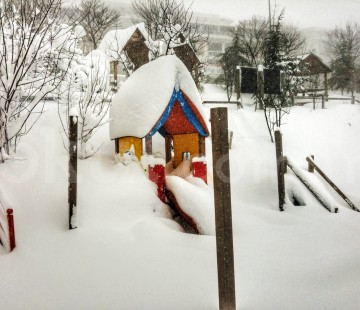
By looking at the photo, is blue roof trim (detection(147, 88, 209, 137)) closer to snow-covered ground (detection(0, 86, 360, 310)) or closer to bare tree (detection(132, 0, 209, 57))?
snow-covered ground (detection(0, 86, 360, 310))

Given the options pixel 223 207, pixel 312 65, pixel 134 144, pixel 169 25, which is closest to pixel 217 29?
pixel 312 65

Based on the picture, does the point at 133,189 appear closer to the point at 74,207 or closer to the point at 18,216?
the point at 74,207

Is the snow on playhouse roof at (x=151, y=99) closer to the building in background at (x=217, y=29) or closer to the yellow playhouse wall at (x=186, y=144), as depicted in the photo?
the yellow playhouse wall at (x=186, y=144)

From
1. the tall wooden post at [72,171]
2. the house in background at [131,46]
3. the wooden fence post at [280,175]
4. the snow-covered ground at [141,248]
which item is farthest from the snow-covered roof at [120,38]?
the tall wooden post at [72,171]

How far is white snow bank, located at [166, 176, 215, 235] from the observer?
4383 millimetres

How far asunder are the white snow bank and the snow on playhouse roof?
1.21m

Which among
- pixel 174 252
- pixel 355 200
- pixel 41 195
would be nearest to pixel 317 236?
pixel 174 252

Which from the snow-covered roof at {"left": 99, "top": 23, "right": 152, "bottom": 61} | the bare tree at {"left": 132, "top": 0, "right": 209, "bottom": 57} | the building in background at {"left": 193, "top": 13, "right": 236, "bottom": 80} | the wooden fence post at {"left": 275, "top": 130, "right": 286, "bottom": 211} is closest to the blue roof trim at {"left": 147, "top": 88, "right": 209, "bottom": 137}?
the wooden fence post at {"left": 275, "top": 130, "right": 286, "bottom": 211}

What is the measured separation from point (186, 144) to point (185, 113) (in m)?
0.89

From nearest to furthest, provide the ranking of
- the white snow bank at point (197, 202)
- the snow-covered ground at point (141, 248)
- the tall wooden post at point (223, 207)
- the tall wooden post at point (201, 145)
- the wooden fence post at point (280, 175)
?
the tall wooden post at point (223, 207), the snow-covered ground at point (141, 248), the white snow bank at point (197, 202), the wooden fence post at point (280, 175), the tall wooden post at point (201, 145)

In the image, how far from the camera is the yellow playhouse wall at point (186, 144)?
6.45m

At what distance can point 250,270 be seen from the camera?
3.30 metres

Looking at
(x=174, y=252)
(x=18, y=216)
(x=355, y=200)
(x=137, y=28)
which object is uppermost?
(x=137, y=28)

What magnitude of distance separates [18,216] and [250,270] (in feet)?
10.8
